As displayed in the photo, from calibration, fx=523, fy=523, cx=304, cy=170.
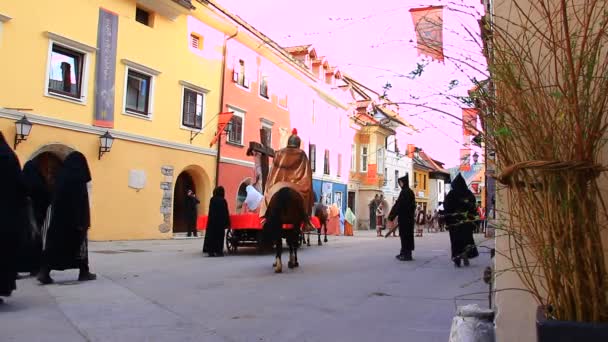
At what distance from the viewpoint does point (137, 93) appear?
18.2m

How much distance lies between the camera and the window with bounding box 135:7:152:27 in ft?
60.6

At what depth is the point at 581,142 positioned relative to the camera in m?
2.43

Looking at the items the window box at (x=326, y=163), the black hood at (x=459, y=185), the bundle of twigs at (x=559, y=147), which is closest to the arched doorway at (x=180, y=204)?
the black hood at (x=459, y=185)

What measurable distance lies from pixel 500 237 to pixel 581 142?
3.33 ft

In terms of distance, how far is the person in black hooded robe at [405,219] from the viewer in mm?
11078

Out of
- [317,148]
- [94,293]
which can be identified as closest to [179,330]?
[94,293]

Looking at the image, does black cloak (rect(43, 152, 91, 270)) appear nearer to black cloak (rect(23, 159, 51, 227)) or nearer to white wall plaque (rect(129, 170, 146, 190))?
black cloak (rect(23, 159, 51, 227))

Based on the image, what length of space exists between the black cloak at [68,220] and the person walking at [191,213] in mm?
12828

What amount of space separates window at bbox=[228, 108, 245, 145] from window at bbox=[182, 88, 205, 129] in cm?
224

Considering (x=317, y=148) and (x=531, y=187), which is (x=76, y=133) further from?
(x=317, y=148)

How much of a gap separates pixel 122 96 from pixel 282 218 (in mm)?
10692

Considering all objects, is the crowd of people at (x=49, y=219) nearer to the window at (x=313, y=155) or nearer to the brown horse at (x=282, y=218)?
the brown horse at (x=282, y=218)

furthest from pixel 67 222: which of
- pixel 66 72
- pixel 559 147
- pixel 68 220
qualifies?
pixel 66 72

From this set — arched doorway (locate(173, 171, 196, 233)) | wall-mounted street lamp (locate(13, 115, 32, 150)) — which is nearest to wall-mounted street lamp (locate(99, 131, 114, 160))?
wall-mounted street lamp (locate(13, 115, 32, 150))
